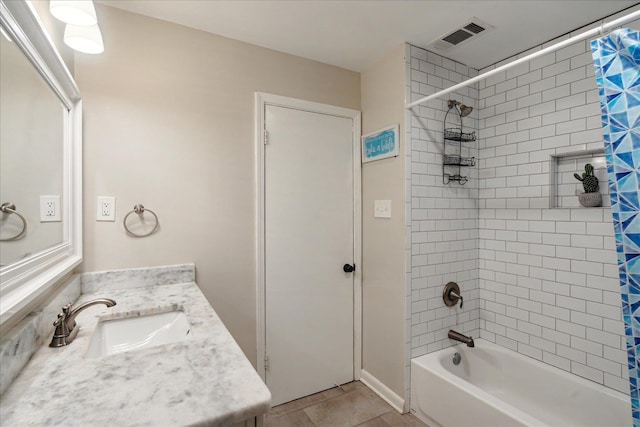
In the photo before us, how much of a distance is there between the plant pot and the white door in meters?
1.45

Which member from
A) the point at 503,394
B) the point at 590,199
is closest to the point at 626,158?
the point at 590,199

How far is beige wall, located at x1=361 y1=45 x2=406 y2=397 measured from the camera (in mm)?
2104

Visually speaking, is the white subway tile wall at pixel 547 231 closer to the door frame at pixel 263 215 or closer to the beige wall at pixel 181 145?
the door frame at pixel 263 215

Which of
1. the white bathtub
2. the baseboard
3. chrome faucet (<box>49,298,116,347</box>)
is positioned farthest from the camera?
the baseboard

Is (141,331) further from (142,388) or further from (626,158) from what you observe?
(626,158)

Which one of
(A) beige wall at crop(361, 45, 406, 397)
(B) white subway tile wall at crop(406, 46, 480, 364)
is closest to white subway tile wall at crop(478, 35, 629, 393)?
(B) white subway tile wall at crop(406, 46, 480, 364)

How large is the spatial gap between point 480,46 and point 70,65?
2.49m

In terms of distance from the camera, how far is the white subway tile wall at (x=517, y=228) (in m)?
1.83

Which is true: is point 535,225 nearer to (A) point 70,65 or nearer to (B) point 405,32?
(B) point 405,32

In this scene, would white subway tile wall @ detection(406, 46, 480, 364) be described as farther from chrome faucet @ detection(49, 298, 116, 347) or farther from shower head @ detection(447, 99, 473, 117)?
chrome faucet @ detection(49, 298, 116, 347)

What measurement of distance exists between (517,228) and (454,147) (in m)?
0.74

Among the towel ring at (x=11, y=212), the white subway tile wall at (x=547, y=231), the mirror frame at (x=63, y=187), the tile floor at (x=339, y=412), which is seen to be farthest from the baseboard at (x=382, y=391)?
the towel ring at (x=11, y=212)

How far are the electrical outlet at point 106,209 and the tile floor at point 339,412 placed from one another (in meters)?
1.58

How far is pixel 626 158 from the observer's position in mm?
963
